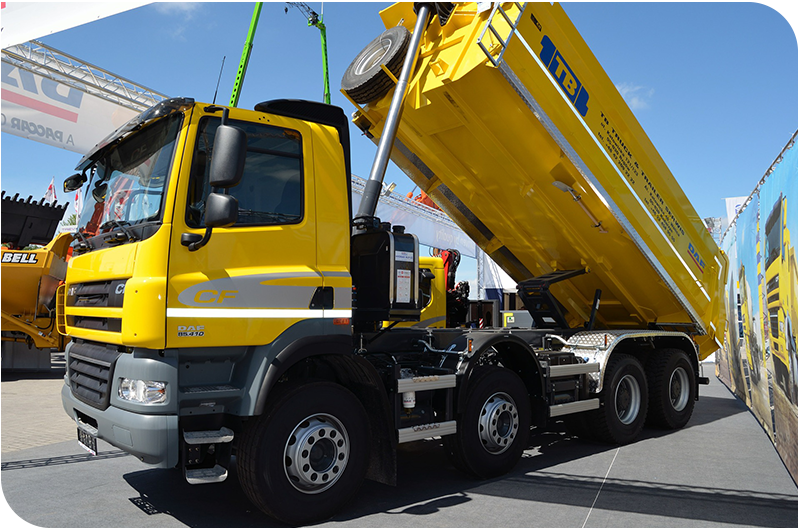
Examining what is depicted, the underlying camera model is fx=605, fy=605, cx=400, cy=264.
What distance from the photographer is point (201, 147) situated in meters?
3.82

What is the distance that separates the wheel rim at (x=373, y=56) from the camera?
5.47 meters

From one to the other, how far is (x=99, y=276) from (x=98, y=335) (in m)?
0.40

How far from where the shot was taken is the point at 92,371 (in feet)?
13.4

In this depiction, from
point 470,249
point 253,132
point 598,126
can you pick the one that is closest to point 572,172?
point 598,126

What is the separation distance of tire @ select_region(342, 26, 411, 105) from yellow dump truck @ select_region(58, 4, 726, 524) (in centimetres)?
3

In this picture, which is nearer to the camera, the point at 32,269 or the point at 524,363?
the point at 524,363

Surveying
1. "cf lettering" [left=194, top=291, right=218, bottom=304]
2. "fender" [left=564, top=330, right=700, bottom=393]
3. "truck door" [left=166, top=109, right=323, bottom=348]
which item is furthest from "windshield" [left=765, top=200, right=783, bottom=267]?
"cf lettering" [left=194, top=291, right=218, bottom=304]

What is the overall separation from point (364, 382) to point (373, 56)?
305 cm

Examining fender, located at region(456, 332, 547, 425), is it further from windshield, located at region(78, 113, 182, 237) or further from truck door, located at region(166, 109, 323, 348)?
windshield, located at region(78, 113, 182, 237)

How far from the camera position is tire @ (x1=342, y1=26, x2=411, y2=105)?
533cm

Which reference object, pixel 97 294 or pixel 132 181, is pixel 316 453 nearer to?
pixel 97 294

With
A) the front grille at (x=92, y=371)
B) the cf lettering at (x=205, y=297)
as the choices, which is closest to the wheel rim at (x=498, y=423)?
the cf lettering at (x=205, y=297)

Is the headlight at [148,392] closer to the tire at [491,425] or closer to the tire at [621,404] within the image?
the tire at [491,425]

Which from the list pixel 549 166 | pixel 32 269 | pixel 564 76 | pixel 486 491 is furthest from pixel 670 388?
pixel 32 269
